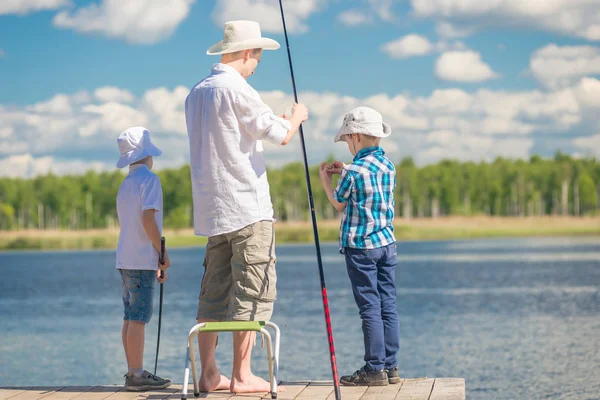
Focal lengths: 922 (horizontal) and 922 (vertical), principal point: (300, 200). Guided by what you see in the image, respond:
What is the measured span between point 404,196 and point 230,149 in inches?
3650

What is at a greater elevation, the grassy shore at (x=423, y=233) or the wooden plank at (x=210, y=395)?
the wooden plank at (x=210, y=395)

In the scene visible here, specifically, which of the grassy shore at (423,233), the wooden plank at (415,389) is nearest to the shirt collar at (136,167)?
the wooden plank at (415,389)

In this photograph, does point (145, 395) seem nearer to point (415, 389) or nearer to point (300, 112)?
point (415, 389)

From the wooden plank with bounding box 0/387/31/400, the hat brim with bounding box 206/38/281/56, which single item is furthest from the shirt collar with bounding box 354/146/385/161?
the wooden plank with bounding box 0/387/31/400

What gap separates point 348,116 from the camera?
5035 millimetres

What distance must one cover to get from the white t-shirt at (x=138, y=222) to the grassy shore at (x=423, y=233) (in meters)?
59.3

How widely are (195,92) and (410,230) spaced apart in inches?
2603

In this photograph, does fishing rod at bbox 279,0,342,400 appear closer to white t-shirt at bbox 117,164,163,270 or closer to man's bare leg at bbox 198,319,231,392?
man's bare leg at bbox 198,319,231,392

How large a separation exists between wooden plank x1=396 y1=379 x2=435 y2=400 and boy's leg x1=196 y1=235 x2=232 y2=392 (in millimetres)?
942

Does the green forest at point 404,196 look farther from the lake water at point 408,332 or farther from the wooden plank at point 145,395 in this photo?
the wooden plank at point 145,395

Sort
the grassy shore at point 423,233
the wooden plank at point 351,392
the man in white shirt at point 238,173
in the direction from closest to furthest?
the man in white shirt at point 238,173, the wooden plank at point 351,392, the grassy shore at point 423,233

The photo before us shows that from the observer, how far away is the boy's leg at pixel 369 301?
486 centimetres

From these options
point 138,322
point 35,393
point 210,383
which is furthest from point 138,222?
point 35,393

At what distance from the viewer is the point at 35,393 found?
16.3ft
